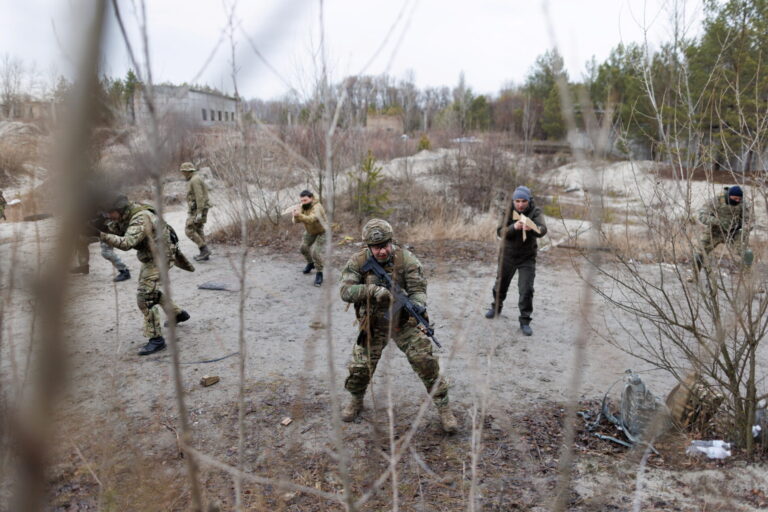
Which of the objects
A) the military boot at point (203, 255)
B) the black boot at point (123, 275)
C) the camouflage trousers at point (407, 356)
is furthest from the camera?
the military boot at point (203, 255)

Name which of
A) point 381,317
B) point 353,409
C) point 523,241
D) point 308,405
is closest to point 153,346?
point 308,405

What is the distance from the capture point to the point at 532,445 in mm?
3877

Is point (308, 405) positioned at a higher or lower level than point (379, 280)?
lower

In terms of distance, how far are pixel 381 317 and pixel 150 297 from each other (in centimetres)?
256

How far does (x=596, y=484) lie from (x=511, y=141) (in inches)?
575

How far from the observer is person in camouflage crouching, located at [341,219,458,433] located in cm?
385

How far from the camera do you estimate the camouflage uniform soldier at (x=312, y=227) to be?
7328 mm

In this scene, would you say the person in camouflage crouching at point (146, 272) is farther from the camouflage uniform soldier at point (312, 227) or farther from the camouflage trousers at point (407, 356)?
the camouflage trousers at point (407, 356)

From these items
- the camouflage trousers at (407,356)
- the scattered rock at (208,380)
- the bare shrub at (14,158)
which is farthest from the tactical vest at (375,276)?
the bare shrub at (14,158)

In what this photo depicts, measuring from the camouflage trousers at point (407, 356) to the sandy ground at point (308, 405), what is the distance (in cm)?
Answer: 23

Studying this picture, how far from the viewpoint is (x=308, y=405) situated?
173 inches

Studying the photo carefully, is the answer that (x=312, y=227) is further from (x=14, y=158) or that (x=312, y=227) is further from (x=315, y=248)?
(x=14, y=158)

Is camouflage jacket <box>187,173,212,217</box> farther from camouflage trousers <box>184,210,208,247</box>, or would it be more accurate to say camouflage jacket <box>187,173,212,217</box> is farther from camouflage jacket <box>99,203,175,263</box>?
camouflage jacket <box>99,203,175,263</box>

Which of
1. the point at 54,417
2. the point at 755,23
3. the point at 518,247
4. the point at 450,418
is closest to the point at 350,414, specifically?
the point at 450,418
